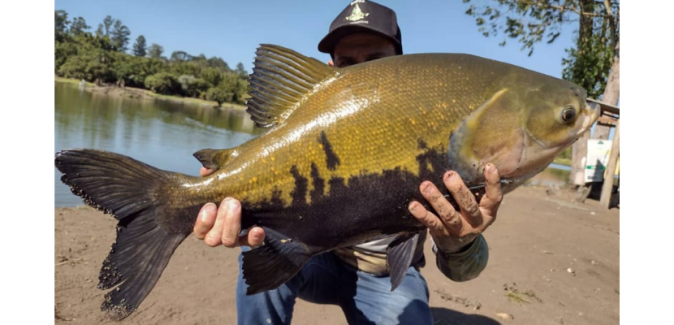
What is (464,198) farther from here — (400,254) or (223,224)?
(223,224)

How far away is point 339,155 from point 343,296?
2.05 meters

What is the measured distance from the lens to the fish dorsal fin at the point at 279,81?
6.31 feet

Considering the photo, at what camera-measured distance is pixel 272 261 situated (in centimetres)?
199

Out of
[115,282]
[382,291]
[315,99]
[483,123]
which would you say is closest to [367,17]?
[315,99]

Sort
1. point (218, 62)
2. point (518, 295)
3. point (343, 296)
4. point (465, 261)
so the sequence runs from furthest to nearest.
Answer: point (218, 62), point (518, 295), point (343, 296), point (465, 261)

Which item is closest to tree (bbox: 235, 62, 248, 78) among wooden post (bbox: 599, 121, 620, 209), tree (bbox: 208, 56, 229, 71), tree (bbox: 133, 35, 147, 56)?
tree (bbox: 208, 56, 229, 71)

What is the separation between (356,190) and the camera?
1772mm

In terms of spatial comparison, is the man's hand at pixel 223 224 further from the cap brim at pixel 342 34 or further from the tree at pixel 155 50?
the tree at pixel 155 50

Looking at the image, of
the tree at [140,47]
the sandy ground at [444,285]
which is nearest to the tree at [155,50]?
the tree at [140,47]

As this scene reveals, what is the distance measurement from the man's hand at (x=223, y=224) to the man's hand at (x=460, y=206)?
0.78 meters

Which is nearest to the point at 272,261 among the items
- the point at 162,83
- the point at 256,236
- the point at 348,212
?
the point at 256,236

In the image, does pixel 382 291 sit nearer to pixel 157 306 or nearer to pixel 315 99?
pixel 315 99

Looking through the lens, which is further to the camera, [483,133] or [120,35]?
[120,35]

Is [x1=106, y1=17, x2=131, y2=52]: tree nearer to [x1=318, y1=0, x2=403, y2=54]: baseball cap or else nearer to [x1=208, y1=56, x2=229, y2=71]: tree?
[x1=208, y1=56, x2=229, y2=71]: tree
